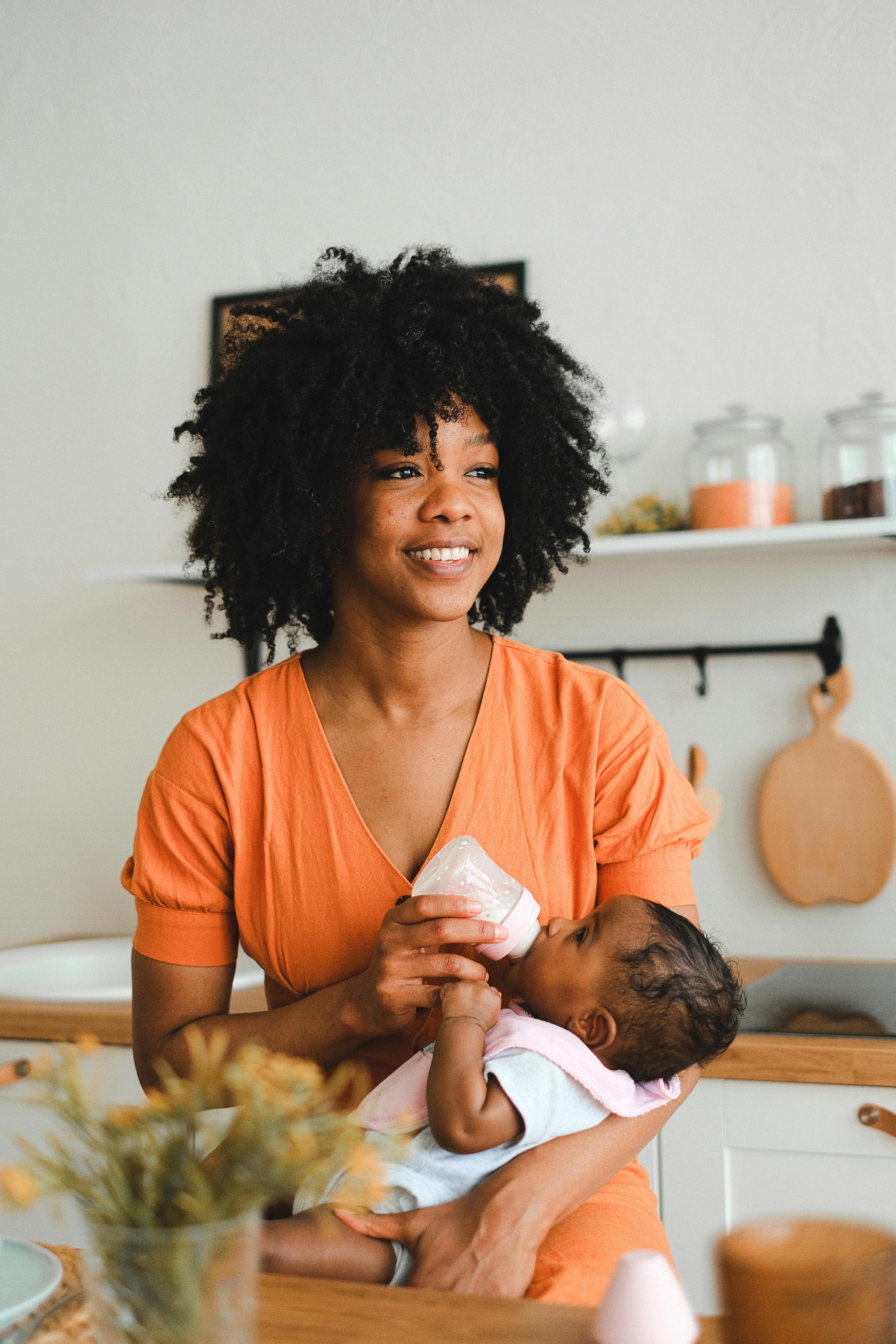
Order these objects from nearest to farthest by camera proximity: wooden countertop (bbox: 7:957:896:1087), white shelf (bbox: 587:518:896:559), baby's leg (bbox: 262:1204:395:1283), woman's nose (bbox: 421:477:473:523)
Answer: baby's leg (bbox: 262:1204:395:1283) → woman's nose (bbox: 421:477:473:523) → wooden countertop (bbox: 7:957:896:1087) → white shelf (bbox: 587:518:896:559)

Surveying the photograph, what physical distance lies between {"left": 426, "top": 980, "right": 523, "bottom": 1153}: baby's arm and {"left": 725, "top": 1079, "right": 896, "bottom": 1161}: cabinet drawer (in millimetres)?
631

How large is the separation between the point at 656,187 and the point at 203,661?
123 cm

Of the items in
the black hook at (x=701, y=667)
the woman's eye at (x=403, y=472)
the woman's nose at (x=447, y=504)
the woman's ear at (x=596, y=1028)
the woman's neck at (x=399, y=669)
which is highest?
the woman's eye at (x=403, y=472)

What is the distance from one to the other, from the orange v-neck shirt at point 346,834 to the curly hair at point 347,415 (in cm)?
21

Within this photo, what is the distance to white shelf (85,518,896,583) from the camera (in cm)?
186

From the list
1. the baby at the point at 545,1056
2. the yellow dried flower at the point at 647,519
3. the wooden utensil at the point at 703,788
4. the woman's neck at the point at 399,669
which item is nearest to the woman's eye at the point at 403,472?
the woman's neck at the point at 399,669

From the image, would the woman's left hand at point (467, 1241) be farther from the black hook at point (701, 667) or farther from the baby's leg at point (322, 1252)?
the black hook at point (701, 667)

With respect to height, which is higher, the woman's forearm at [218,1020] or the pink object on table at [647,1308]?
the pink object on table at [647,1308]

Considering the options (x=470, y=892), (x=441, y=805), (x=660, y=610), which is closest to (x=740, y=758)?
(x=660, y=610)

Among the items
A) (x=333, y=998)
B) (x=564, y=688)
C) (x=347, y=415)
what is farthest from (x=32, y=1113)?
(x=347, y=415)

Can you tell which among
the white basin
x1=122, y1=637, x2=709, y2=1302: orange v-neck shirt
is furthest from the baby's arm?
the white basin

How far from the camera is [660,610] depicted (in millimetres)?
2188

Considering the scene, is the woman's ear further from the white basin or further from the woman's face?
the white basin

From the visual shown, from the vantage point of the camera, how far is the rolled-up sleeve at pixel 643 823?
4.36 feet
